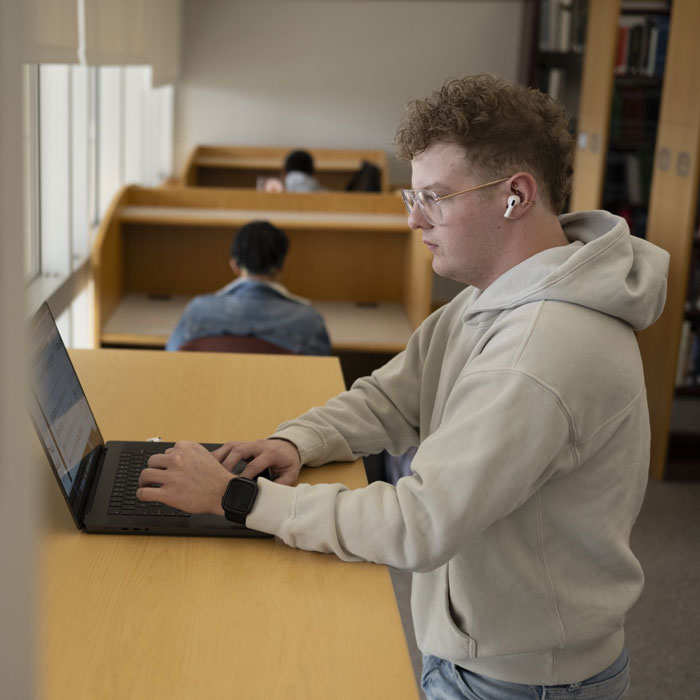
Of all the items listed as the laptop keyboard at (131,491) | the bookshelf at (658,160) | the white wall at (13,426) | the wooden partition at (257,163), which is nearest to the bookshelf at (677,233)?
the bookshelf at (658,160)

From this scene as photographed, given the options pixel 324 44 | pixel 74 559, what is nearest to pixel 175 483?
pixel 74 559

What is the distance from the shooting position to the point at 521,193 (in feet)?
3.82

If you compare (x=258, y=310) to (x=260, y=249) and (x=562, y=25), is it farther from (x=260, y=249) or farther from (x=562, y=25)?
(x=562, y=25)

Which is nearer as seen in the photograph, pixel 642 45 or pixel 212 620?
pixel 212 620

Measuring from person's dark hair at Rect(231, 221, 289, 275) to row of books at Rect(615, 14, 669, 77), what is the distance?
3110 millimetres

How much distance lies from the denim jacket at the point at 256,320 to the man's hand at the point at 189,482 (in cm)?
162

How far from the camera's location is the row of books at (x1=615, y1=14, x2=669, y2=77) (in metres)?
5.23

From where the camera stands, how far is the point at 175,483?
3.90 feet

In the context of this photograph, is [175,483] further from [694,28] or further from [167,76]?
[167,76]

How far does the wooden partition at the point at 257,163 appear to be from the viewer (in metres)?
7.32

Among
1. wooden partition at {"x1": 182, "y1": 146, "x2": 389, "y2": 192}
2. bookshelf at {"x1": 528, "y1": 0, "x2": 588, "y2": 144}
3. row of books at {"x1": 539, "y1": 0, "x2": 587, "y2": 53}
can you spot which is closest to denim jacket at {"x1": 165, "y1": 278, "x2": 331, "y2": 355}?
bookshelf at {"x1": 528, "y1": 0, "x2": 588, "y2": 144}

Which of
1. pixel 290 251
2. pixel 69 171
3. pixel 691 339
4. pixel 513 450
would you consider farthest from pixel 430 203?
pixel 691 339

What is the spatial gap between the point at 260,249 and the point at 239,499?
187cm

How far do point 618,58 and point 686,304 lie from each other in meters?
2.11
